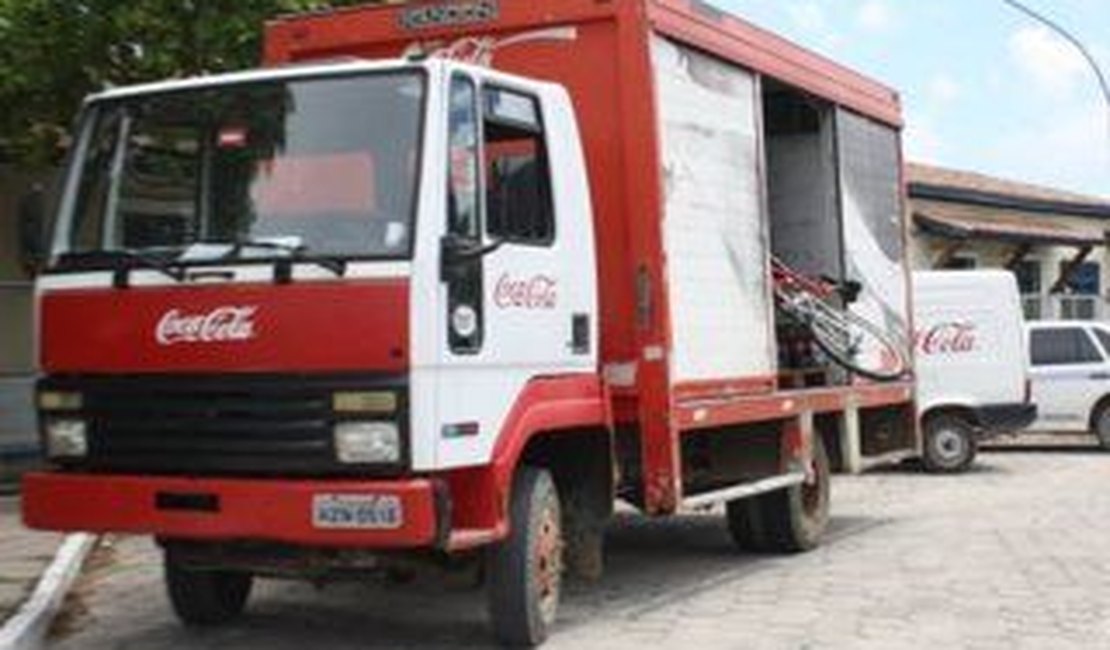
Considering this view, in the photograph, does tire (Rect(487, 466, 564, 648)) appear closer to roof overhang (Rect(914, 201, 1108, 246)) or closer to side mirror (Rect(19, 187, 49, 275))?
side mirror (Rect(19, 187, 49, 275))

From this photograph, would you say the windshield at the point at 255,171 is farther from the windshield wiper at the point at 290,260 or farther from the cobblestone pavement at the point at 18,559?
the cobblestone pavement at the point at 18,559

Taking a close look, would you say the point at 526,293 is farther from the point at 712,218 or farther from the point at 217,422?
the point at 712,218

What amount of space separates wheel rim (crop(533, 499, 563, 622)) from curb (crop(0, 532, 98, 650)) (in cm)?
219

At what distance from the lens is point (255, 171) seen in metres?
9.29

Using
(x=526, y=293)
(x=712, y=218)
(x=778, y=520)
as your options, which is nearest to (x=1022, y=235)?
(x=778, y=520)

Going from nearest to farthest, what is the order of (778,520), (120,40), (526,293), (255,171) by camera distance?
(255,171)
(526,293)
(778,520)
(120,40)

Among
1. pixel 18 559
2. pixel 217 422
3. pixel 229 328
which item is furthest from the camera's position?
pixel 18 559

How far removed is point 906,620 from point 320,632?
3106 millimetres

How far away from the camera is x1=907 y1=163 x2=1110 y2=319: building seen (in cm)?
3722

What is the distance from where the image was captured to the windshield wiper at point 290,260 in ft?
28.6

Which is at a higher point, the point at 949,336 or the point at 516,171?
the point at 516,171

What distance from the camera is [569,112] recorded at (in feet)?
34.1

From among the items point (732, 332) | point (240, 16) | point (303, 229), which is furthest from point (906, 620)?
point (240, 16)

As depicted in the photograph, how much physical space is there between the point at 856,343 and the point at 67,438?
24.2 feet
